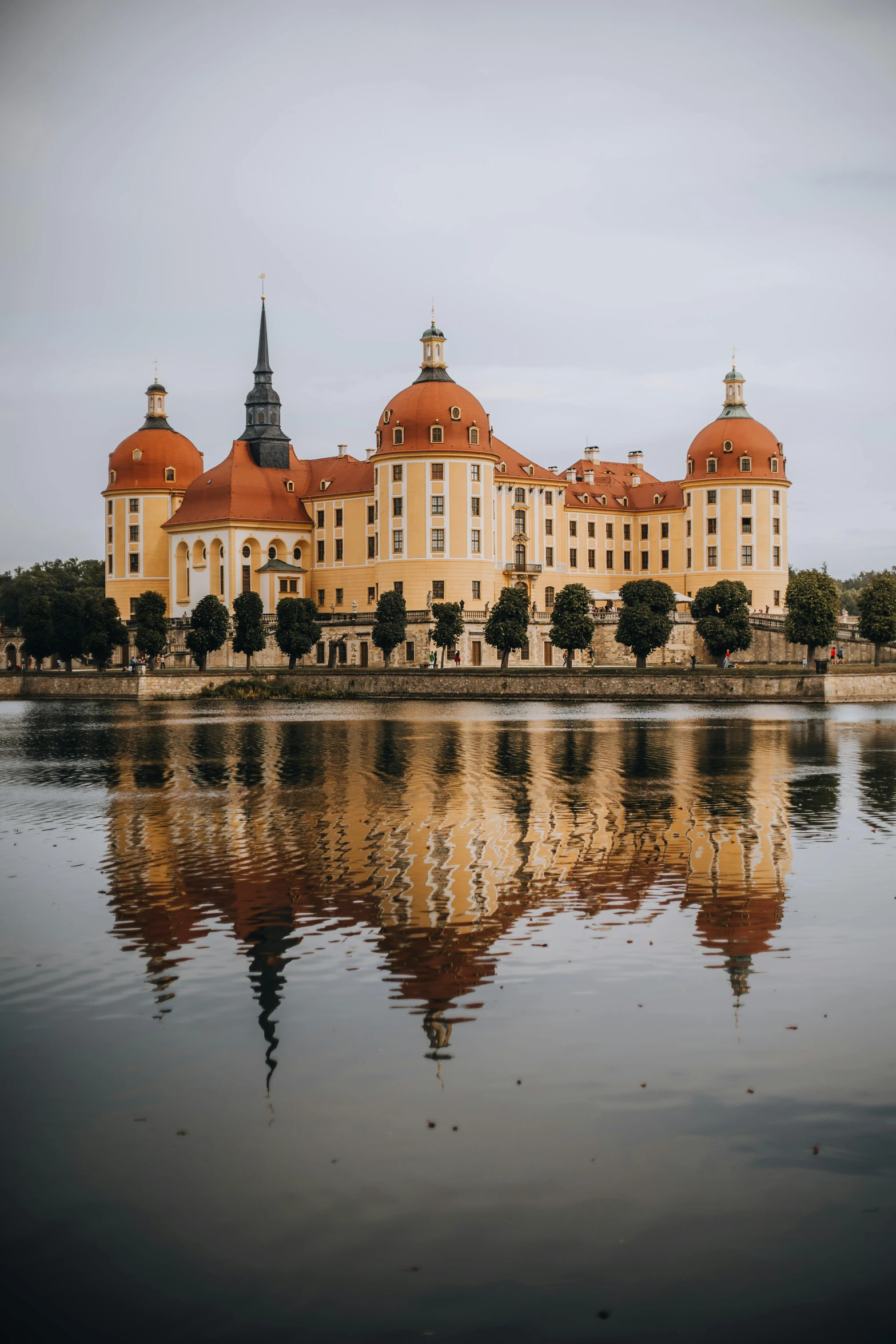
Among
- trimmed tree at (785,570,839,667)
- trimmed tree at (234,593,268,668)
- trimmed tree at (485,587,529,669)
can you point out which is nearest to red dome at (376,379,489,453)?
trimmed tree at (234,593,268,668)

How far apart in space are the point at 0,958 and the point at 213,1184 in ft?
17.2

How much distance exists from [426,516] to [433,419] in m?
6.30

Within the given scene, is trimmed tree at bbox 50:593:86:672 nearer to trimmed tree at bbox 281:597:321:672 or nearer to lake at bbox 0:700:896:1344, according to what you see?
trimmed tree at bbox 281:597:321:672

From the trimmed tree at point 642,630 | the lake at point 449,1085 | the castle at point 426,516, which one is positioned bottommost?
the lake at point 449,1085

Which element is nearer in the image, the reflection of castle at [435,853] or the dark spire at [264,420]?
the reflection of castle at [435,853]

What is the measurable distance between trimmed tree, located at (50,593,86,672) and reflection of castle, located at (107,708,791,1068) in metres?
55.3

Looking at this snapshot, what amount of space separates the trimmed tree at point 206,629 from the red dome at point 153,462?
24.8 metres

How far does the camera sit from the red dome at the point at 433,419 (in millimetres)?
92500

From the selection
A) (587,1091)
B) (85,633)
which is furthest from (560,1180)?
(85,633)

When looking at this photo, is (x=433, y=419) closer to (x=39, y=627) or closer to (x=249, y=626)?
(x=249, y=626)

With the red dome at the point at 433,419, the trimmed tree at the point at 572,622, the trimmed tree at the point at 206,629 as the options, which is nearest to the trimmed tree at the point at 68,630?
the trimmed tree at the point at 206,629

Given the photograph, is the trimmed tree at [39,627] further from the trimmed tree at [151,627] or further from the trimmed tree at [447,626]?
the trimmed tree at [447,626]

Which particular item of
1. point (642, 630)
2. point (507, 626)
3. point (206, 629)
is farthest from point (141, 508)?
point (642, 630)

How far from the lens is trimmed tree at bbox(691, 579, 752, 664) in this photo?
8488 centimetres
